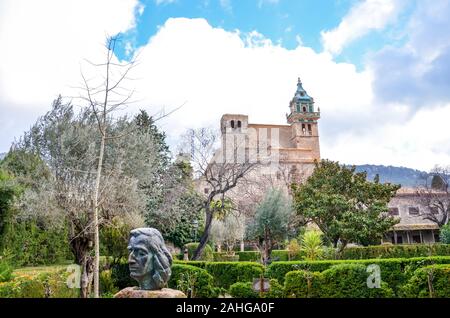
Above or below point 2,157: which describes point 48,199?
below

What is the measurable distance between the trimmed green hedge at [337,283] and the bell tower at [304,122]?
123ft

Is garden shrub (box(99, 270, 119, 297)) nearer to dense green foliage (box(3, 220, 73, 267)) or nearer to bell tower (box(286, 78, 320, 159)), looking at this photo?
dense green foliage (box(3, 220, 73, 267))

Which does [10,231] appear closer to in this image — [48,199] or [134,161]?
[48,199]

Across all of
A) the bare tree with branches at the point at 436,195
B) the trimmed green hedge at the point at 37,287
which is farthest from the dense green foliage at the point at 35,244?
the bare tree with branches at the point at 436,195

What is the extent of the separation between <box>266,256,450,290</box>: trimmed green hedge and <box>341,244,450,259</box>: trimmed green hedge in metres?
6.19

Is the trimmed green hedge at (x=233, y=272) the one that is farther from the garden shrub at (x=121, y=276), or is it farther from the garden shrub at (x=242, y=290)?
the garden shrub at (x=121, y=276)

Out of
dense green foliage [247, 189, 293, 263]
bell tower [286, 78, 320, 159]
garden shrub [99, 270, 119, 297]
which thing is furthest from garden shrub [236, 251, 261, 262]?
bell tower [286, 78, 320, 159]

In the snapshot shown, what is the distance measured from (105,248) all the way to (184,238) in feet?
26.2

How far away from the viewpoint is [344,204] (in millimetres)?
19453

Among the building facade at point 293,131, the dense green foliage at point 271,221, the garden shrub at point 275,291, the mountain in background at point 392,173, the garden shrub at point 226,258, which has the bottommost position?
the garden shrub at point 226,258

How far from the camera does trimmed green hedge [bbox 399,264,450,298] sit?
817 cm

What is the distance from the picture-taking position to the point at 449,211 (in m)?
30.7

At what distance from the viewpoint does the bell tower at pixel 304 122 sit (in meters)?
47.9
